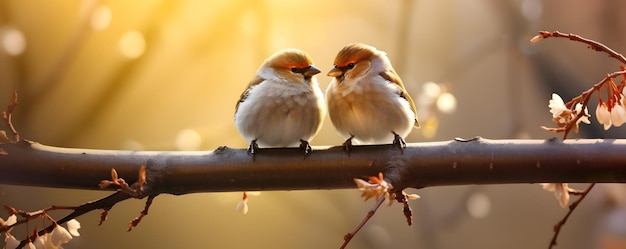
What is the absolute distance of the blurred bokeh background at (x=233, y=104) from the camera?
1.30 m

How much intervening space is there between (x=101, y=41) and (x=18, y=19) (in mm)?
186

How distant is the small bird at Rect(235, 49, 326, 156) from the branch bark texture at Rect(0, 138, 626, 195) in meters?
0.07

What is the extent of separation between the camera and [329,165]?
0.73 meters

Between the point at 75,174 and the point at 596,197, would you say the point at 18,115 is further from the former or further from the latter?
the point at 596,197

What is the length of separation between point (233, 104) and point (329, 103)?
0.51 metres

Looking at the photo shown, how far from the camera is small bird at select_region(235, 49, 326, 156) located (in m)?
0.83

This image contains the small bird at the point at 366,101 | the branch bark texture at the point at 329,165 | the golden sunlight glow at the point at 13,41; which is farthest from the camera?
the golden sunlight glow at the point at 13,41

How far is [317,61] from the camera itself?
1324 mm

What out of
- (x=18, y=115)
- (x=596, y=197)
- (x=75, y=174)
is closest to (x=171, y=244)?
(x=18, y=115)

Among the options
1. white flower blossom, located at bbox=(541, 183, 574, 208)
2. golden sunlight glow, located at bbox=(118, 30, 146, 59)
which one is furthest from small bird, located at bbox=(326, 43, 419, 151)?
golden sunlight glow, located at bbox=(118, 30, 146, 59)

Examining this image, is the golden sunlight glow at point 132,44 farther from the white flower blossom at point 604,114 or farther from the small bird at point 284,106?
the white flower blossom at point 604,114

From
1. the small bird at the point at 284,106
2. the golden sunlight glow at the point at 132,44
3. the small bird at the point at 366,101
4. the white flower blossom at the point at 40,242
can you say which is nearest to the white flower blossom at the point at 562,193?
the small bird at the point at 366,101

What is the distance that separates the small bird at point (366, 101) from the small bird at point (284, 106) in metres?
0.04

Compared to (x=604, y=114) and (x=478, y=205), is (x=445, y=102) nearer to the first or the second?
(x=478, y=205)
